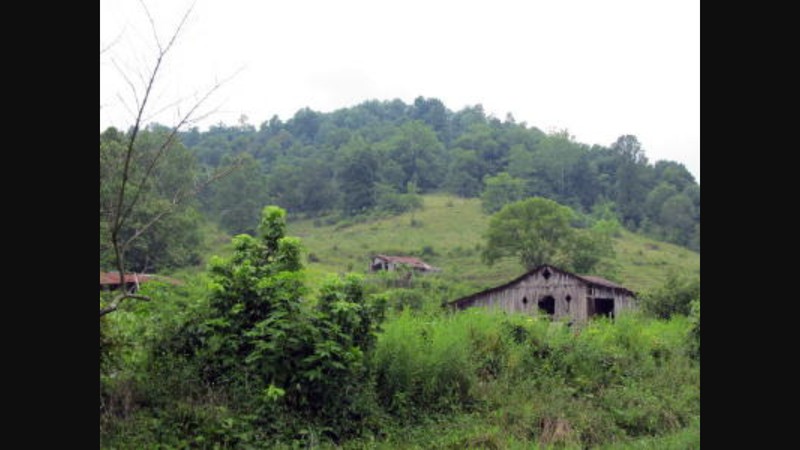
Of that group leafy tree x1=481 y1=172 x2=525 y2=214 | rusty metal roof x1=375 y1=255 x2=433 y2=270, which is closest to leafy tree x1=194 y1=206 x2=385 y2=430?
rusty metal roof x1=375 y1=255 x2=433 y2=270

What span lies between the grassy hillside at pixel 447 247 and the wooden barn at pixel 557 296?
18.7 metres

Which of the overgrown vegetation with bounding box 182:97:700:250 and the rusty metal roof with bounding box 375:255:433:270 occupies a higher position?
the overgrown vegetation with bounding box 182:97:700:250

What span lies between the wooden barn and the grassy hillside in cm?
1865

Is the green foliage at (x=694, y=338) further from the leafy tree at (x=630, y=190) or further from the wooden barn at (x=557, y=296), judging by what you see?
the leafy tree at (x=630, y=190)

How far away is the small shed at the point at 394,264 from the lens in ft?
175

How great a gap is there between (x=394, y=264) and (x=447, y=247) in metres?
12.8

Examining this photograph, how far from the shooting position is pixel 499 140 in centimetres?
10500

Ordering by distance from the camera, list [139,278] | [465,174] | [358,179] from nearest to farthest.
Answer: [139,278] < [358,179] < [465,174]

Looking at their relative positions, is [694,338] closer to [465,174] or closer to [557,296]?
[557,296]

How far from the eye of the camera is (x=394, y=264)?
53.7 metres

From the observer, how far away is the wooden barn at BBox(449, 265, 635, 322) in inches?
1148

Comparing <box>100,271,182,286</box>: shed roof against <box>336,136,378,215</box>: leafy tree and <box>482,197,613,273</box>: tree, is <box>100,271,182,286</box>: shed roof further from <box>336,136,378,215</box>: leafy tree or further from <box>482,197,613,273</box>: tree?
<box>336,136,378,215</box>: leafy tree

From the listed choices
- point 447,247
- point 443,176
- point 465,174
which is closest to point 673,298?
point 447,247

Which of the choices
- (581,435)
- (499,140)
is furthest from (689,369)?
(499,140)
